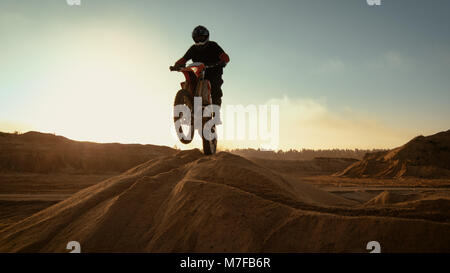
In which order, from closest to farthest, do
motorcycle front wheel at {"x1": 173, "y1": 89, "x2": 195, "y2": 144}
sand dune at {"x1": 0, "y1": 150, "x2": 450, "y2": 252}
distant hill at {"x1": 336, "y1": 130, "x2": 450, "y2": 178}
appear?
sand dune at {"x1": 0, "y1": 150, "x2": 450, "y2": 252} < motorcycle front wheel at {"x1": 173, "y1": 89, "x2": 195, "y2": 144} < distant hill at {"x1": 336, "y1": 130, "x2": 450, "y2": 178}

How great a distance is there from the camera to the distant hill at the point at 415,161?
2395 cm

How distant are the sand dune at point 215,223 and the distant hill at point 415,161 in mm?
24845

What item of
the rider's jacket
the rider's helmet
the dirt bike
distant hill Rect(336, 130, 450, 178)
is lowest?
distant hill Rect(336, 130, 450, 178)

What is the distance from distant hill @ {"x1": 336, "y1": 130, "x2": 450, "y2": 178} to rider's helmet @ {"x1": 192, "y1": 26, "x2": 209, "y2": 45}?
A: 78.5ft

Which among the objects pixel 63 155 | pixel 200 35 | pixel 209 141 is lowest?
pixel 63 155

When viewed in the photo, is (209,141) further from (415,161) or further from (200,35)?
(415,161)

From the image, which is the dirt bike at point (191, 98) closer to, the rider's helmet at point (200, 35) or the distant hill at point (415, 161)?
the rider's helmet at point (200, 35)

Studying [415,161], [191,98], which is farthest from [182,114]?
[415,161]

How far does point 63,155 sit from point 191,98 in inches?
977

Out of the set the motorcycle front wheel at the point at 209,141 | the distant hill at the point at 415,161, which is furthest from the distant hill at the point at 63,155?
the motorcycle front wheel at the point at 209,141

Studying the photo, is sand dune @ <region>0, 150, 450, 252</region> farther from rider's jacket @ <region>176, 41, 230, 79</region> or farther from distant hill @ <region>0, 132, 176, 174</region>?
distant hill @ <region>0, 132, 176, 174</region>

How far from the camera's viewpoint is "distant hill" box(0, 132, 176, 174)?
23969 mm

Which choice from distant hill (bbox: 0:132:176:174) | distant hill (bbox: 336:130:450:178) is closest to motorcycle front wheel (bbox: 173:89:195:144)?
distant hill (bbox: 0:132:176:174)

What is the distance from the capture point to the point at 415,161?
85.3 ft
